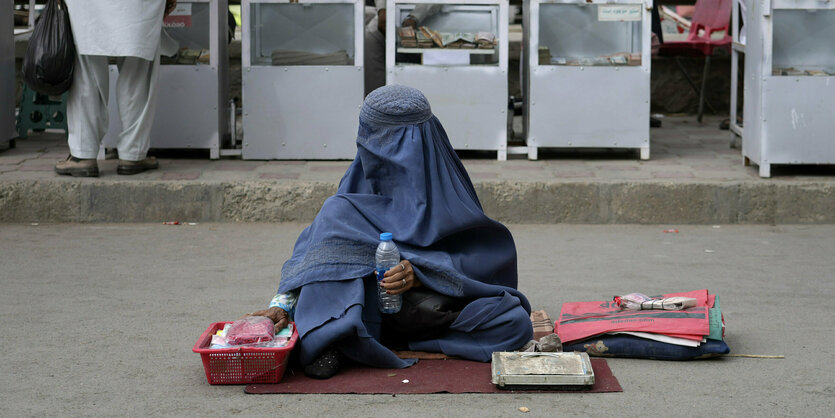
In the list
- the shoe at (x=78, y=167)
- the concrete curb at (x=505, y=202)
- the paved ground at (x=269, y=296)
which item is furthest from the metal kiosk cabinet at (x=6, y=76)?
the paved ground at (x=269, y=296)

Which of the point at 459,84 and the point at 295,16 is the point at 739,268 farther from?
the point at 295,16

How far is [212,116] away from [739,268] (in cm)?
356

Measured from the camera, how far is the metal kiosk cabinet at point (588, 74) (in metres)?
6.87

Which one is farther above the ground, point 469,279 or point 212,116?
point 212,116

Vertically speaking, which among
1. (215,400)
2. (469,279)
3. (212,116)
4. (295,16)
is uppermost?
(295,16)

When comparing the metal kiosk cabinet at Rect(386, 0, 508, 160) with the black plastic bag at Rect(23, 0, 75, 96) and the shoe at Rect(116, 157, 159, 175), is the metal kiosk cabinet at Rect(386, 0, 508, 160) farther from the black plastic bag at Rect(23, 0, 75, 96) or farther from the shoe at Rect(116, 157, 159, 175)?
the black plastic bag at Rect(23, 0, 75, 96)

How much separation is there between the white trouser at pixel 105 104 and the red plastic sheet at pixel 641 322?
3.46 m

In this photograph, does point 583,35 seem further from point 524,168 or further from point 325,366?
point 325,366

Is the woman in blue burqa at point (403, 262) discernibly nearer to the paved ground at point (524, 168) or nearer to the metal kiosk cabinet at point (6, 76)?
the paved ground at point (524, 168)

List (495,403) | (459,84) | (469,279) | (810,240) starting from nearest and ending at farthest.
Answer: (495,403)
(469,279)
(810,240)
(459,84)

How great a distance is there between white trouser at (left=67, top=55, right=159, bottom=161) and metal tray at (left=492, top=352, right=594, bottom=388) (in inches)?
145

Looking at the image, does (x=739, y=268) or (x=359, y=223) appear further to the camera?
(x=739, y=268)

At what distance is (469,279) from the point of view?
3.71m

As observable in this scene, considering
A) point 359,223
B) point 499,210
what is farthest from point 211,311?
point 499,210
